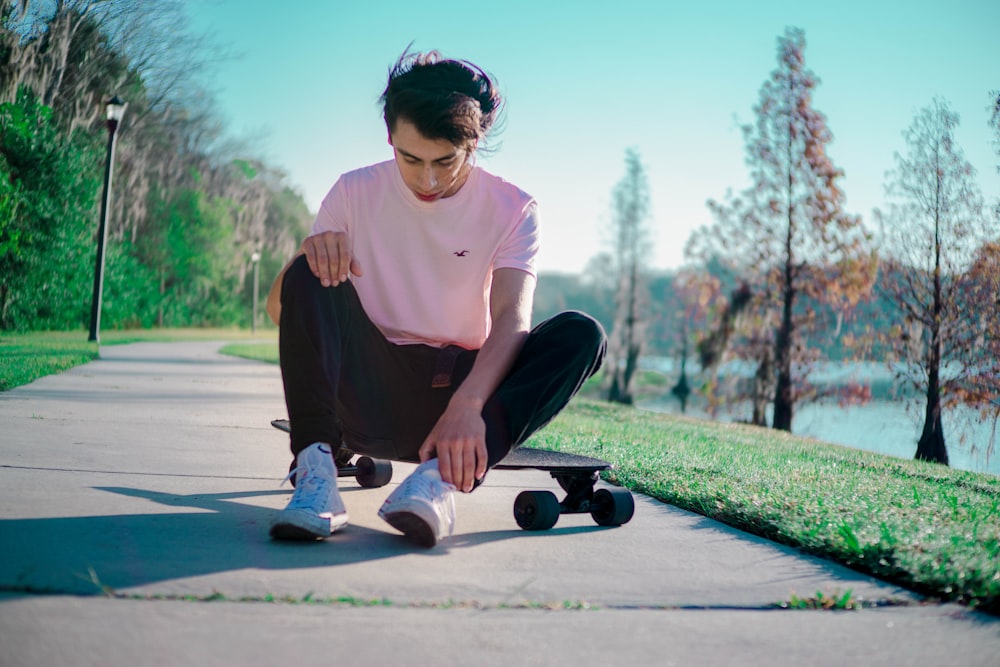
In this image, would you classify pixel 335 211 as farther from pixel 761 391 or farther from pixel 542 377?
pixel 761 391

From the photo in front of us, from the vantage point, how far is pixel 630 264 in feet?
125

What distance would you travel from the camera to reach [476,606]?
160 cm

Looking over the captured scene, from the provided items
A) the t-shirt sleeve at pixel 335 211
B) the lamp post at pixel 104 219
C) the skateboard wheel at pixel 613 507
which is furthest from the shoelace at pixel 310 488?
the lamp post at pixel 104 219

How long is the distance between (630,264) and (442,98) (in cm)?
3643

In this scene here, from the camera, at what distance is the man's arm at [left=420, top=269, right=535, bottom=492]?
2006 millimetres

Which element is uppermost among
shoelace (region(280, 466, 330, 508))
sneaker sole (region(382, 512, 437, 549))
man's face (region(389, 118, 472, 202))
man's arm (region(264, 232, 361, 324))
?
man's face (region(389, 118, 472, 202))

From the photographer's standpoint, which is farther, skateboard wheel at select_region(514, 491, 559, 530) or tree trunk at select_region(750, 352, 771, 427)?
tree trunk at select_region(750, 352, 771, 427)

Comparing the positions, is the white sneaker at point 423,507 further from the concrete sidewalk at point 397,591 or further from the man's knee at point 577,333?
the man's knee at point 577,333

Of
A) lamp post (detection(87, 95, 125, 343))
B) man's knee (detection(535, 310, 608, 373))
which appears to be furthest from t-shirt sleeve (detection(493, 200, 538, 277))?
lamp post (detection(87, 95, 125, 343))

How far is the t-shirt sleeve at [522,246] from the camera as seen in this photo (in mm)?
2359

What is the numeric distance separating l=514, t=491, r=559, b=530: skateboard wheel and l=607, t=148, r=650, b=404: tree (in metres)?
32.5

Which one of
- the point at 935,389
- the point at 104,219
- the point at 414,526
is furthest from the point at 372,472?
the point at 104,219

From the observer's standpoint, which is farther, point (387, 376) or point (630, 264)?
→ point (630, 264)

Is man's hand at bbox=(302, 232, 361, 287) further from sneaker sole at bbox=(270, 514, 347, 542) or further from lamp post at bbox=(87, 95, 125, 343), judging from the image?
lamp post at bbox=(87, 95, 125, 343)
